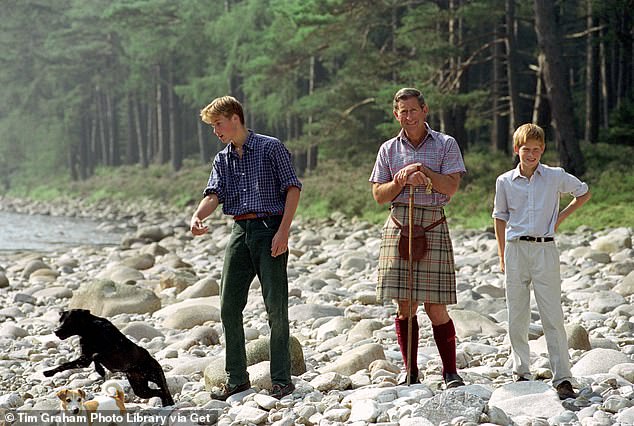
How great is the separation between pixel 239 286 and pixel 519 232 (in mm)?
1623

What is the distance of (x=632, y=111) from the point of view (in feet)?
62.7

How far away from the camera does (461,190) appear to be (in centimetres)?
1828

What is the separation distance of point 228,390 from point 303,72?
1023 inches

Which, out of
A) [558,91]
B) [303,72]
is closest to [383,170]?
[558,91]

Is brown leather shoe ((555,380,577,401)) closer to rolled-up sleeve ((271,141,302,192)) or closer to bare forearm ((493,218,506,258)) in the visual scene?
bare forearm ((493,218,506,258))

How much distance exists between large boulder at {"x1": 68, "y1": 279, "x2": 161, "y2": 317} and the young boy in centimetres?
502

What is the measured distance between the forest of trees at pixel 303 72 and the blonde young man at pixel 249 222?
12.7m

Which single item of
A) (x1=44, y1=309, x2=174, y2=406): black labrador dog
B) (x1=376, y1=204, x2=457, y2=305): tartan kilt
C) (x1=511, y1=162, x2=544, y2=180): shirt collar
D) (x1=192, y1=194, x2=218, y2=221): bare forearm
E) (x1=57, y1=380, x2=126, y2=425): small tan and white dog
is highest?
(x1=511, y1=162, x2=544, y2=180): shirt collar

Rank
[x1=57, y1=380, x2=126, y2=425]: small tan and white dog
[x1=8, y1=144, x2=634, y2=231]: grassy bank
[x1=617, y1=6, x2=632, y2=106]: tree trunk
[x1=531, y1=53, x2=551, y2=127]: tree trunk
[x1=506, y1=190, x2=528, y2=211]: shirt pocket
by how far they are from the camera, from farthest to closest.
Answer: [x1=617, y1=6, x2=632, y2=106]: tree trunk
[x1=531, y1=53, x2=551, y2=127]: tree trunk
[x1=8, y1=144, x2=634, y2=231]: grassy bank
[x1=506, y1=190, x2=528, y2=211]: shirt pocket
[x1=57, y1=380, x2=126, y2=425]: small tan and white dog

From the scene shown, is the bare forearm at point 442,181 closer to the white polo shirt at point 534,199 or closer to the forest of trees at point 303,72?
the white polo shirt at point 534,199

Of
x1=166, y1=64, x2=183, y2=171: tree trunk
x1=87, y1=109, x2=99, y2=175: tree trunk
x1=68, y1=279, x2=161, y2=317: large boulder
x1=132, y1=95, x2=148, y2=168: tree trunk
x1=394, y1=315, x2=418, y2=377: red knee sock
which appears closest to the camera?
x1=394, y1=315, x2=418, y2=377: red knee sock

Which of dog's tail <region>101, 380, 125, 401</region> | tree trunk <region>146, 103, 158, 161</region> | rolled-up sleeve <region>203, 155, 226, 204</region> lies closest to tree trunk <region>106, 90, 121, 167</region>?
tree trunk <region>146, 103, 158, 161</region>

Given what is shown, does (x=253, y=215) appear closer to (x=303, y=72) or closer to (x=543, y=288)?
(x=543, y=288)

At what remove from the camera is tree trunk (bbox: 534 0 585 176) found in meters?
16.2
